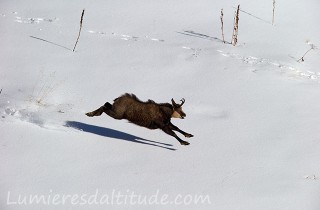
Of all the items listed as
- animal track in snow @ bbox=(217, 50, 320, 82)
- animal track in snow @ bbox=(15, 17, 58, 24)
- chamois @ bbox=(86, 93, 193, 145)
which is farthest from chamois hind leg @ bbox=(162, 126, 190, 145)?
animal track in snow @ bbox=(15, 17, 58, 24)

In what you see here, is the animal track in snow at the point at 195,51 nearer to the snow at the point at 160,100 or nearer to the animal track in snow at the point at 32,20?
the snow at the point at 160,100

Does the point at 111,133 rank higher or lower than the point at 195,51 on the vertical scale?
lower

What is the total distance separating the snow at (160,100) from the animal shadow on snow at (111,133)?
0.03 m

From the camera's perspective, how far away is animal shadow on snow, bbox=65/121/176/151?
6.79 metres

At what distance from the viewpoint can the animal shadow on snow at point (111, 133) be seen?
6.79 metres

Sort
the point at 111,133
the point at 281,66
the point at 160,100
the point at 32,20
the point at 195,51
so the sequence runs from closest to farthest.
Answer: the point at 111,133 → the point at 160,100 → the point at 281,66 → the point at 195,51 → the point at 32,20

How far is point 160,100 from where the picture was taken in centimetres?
867

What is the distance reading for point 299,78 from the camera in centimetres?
995

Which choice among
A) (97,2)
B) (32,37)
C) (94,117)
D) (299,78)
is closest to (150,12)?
(97,2)

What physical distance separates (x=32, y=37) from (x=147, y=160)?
6940 mm

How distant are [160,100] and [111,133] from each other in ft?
6.22

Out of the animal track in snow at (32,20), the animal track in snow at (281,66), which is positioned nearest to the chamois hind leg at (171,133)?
the animal track in snow at (281,66)

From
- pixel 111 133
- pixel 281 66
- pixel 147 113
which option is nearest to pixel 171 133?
pixel 147 113

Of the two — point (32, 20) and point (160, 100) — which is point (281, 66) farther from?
point (32, 20)
